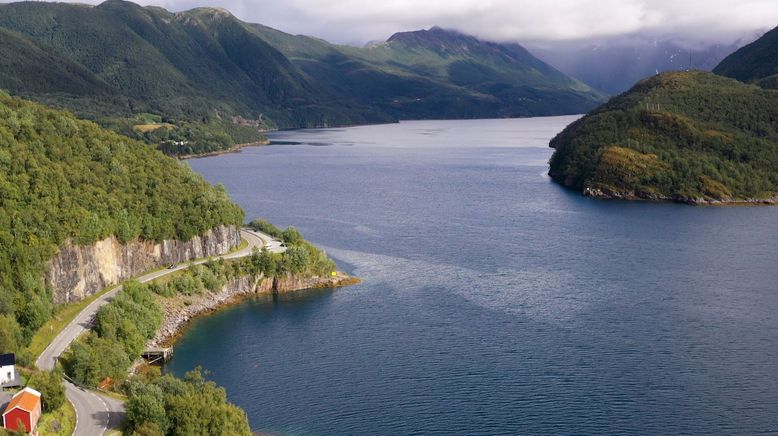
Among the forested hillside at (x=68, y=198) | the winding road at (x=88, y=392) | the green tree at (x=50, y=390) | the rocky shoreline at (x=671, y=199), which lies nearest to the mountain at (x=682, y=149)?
the rocky shoreline at (x=671, y=199)

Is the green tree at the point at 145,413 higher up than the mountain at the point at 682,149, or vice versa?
the mountain at the point at 682,149

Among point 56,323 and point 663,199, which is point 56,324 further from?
point 663,199

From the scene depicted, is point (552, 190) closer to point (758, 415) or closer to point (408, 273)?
point (408, 273)

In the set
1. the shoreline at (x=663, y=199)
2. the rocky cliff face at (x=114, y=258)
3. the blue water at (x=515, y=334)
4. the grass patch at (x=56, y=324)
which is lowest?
the blue water at (x=515, y=334)

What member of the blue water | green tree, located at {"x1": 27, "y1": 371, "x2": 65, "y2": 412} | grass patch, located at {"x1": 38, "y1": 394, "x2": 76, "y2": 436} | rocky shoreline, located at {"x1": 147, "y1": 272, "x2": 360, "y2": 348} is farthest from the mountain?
green tree, located at {"x1": 27, "y1": 371, "x2": 65, "y2": 412}

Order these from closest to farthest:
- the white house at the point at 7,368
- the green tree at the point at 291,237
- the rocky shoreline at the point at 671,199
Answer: the white house at the point at 7,368 < the green tree at the point at 291,237 < the rocky shoreline at the point at 671,199

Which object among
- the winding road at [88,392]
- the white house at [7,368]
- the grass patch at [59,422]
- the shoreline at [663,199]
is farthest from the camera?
the shoreline at [663,199]

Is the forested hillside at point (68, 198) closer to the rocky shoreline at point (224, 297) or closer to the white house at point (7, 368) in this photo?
the white house at point (7, 368)

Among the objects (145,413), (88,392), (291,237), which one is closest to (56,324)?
(88,392)
